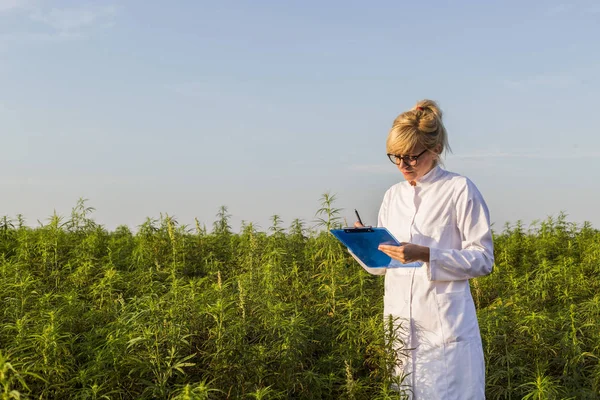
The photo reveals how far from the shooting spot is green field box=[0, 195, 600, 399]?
11.9 ft

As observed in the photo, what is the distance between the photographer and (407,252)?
118 inches

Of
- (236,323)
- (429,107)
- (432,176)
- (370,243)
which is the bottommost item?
(236,323)

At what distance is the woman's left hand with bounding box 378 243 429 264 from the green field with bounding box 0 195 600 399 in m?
0.66

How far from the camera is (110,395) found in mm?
3656

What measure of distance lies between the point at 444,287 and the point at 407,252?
1.24 ft

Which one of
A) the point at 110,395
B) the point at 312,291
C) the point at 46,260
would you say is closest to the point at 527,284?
the point at 312,291

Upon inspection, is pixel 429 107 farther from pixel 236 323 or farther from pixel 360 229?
pixel 236 323

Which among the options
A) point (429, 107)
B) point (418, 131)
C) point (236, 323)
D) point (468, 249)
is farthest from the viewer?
point (236, 323)

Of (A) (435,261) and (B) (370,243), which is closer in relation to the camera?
(A) (435,261)

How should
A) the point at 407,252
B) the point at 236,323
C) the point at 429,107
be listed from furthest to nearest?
1. the point at 236,323
2. the point at 429,107
3. the point at 407,252

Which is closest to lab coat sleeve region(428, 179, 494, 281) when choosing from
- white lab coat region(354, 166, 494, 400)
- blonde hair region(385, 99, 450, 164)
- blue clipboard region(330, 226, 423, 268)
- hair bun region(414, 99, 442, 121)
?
white lab coat region(354, 166, 494, 400)

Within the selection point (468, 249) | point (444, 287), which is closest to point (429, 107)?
point (468, 249)

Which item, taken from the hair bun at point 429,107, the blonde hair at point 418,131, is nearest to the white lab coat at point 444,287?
the blonde hair at point 418,131

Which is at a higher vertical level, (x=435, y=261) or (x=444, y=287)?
→ (x=435, y=261)
